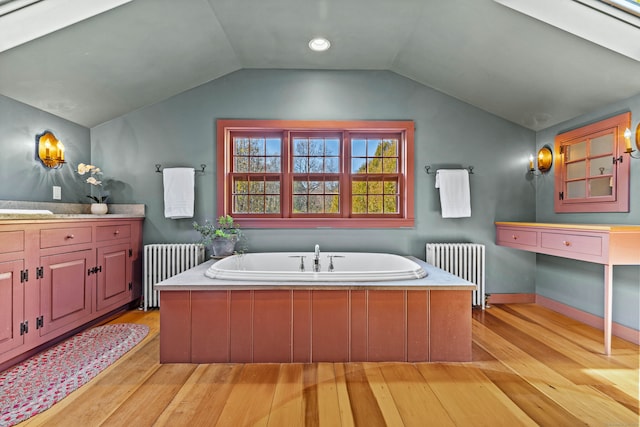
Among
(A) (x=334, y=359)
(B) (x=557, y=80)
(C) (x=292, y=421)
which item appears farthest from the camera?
(B) (x=557, y=80)

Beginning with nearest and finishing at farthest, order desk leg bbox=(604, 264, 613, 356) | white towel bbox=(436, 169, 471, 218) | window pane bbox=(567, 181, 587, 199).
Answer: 1. desk leg bbox=(604, 264, 613, 356)
2. window pane bbox=(567, 181, 587, 199)
3. white towel bbox=(436, 169, 471, 218)

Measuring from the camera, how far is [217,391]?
1649 mm

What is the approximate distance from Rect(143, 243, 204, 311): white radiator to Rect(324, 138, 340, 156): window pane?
1621mm

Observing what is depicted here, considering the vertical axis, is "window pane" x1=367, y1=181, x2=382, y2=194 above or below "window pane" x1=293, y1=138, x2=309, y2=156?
below

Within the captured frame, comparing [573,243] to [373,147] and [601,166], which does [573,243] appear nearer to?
[601,166]

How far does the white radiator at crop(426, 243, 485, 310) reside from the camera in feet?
10.1

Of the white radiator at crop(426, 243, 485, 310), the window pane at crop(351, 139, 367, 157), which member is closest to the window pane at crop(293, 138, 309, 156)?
the window pane at crop(351, 139, 367, 157)

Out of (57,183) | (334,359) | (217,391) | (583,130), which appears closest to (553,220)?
(583,130)

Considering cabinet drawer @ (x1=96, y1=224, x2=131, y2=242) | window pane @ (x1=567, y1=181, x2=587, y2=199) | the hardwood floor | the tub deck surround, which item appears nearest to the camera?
the hardwood floor

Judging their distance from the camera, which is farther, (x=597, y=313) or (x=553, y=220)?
(x=553, y=220)

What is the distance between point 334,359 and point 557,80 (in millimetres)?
2680

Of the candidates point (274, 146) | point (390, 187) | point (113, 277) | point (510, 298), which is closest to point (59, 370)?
point (113, 277)

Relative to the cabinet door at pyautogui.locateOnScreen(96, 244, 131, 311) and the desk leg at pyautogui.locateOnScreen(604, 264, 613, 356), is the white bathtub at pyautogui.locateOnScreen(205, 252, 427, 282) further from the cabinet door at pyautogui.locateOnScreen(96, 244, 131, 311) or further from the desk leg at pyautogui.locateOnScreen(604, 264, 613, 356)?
the desk leg at pyautogui.locateOnScreen(604, 264, 613, 356)

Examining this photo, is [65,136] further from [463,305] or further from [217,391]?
[463,305]
